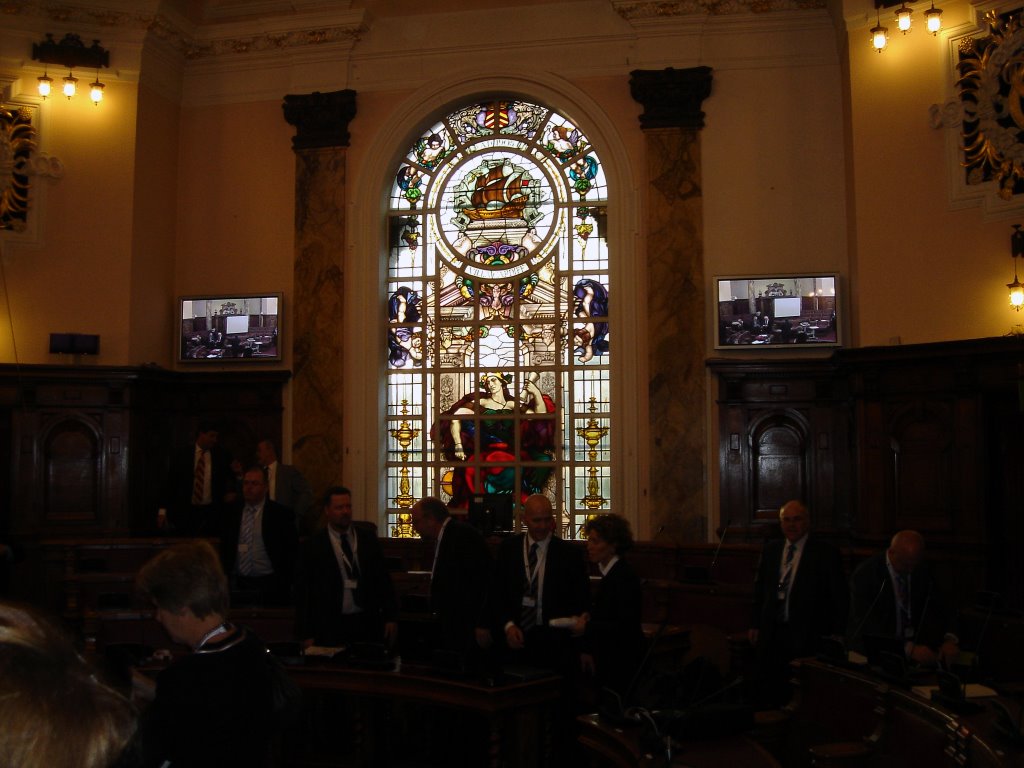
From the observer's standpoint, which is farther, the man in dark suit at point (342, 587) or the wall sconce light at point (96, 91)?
the wall sconce light at point (96, 91)

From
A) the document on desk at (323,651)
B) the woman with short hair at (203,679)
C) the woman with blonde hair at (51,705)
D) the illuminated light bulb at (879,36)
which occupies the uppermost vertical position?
the illuminated light bulb at (879,36)

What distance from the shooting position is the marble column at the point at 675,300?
1036 centimetres

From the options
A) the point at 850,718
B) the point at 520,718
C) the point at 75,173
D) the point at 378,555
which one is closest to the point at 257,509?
the point at 378,555

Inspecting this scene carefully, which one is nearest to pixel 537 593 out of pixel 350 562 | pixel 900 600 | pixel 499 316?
pixel 350 562

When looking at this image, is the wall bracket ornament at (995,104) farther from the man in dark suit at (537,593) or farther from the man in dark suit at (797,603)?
the man in dark suit at (537,593)

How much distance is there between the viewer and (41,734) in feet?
3.87

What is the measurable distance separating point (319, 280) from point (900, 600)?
7453 mm

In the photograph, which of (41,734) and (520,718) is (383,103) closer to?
(520,718)

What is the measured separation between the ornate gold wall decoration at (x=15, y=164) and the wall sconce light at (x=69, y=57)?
1.30 feet

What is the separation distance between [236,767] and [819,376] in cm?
841

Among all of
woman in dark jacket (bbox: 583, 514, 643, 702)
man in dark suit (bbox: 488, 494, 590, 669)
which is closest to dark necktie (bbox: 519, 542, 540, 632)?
man in dark suit (bbox: 488, 494, 590, 669)

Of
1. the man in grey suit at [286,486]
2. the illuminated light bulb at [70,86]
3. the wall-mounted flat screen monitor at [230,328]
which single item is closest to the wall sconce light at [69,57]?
the illuminated light bulb at [70,86]

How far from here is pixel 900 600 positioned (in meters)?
5.55

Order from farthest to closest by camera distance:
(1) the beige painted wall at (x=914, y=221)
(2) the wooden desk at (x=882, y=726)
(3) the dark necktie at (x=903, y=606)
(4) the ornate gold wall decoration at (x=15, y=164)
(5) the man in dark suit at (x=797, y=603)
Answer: (4) the ornate gold wall decoration at (x=15, y=164) → (1) the beige painted wall at (x=914, y=221) → (5) the man in dark suit at (x=797, y=603) → (3) the dark necktie at (x=903, y=606) → (2) the wooden desk at (x=882, y=726)
